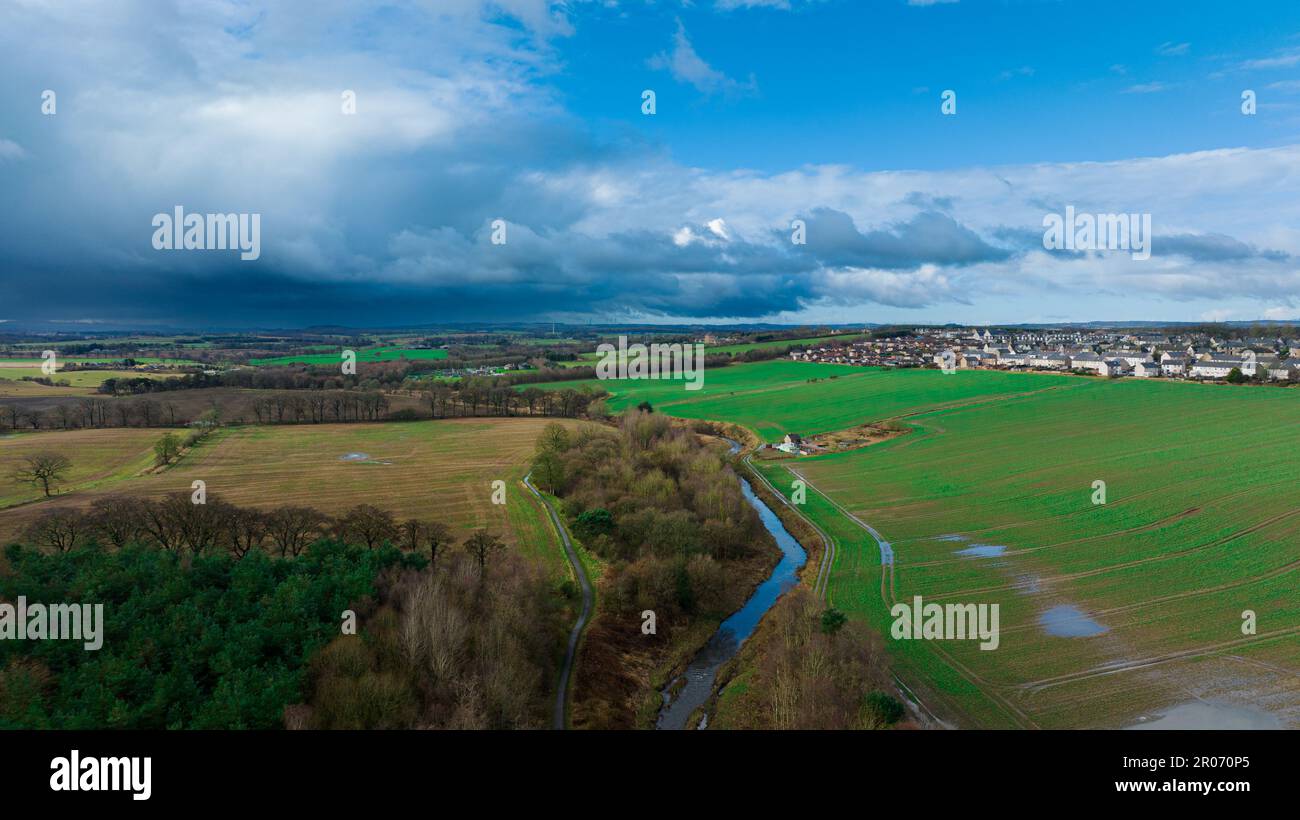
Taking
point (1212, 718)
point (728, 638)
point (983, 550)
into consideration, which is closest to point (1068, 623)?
point (1212, 718)

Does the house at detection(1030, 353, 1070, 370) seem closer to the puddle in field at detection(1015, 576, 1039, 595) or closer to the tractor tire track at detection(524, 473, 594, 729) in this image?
the puddle in field at detection(1015, 576, 1039, 595)

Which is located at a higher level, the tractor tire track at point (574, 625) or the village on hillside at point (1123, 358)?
the village on hillside at point (1123, 358)

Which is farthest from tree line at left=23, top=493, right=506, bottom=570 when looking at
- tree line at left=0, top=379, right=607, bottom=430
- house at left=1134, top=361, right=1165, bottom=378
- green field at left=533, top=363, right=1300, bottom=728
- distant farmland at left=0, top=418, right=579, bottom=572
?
house at left=1134, top=361, right=1165, bottom=378

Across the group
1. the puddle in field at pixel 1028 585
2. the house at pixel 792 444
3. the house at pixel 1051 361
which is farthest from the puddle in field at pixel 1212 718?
the house at pixel 1051 361

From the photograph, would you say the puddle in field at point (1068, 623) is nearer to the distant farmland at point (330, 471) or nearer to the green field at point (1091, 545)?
the green field at point (1091, 545)
